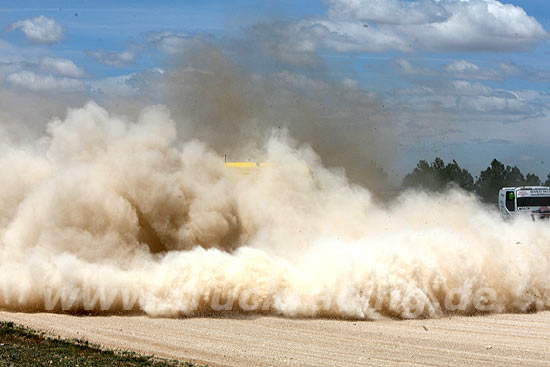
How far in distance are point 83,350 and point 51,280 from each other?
7235 millimetres

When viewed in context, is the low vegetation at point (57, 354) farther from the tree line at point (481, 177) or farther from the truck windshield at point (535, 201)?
the tree line at point (481, 177)

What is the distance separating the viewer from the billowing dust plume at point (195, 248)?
2895cm

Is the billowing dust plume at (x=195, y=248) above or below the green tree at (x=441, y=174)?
below

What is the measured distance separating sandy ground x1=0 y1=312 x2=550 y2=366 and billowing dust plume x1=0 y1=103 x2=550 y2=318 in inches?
35.8

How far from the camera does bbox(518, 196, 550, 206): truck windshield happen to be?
51.5m

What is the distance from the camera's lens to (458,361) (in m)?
22.6

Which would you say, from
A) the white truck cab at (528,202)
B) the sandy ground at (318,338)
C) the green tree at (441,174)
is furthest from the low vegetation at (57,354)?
the green tree at (441,174)

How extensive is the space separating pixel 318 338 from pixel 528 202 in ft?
102

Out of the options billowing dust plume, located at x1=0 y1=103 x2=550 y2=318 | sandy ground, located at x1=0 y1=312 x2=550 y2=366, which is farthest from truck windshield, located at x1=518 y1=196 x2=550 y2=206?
sandy ground, located at x1=0 y1=312 x2=550 y2=366

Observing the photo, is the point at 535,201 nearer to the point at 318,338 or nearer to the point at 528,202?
the point at 528,202

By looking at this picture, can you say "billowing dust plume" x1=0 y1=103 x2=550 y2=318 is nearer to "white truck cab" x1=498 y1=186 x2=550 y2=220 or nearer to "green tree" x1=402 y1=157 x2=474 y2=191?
"white truck cab" x1=498 y1=186 x2=550 y2=220

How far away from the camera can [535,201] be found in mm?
51844

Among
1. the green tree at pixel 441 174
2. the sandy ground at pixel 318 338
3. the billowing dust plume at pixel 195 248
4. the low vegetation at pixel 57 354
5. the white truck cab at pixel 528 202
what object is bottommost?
the low vegetation at pixel 57 354

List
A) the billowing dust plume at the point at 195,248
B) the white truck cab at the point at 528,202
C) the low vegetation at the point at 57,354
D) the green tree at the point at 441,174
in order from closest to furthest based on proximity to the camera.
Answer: the low vegetation at the point at 57,354 < the billowing dust plume at the point at 195,248 < the white truck cab at the point at 528,202 < the green tree at the point at 441,174
